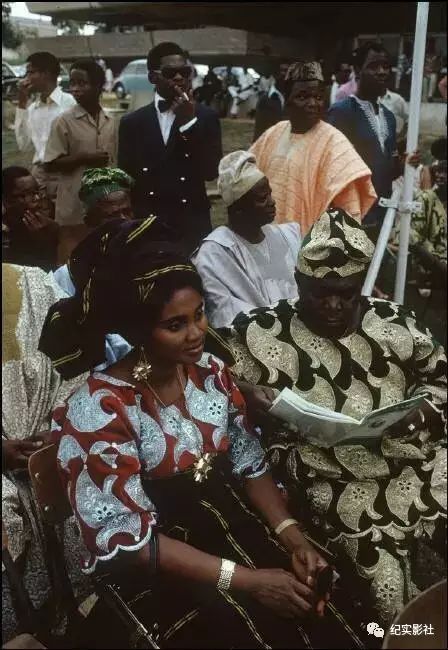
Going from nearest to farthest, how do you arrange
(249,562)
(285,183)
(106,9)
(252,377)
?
(249,562)
(252,377)
(285,183)
(106,9)

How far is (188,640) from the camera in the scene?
181 centimetres

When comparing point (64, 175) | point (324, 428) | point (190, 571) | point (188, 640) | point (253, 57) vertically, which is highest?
point (253, 57)

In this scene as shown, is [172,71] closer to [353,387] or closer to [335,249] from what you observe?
[335,249]

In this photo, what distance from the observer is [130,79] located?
780 inches

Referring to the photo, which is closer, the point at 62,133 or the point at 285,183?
the point at 285,183

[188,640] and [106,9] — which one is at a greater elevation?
[106,9]

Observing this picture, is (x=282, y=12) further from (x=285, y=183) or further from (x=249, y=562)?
(x=249, y=562)

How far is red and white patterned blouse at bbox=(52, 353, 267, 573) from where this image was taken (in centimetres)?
178

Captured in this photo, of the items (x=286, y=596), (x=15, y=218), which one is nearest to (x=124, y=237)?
(x=286, y=596)

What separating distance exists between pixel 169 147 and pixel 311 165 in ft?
2.90

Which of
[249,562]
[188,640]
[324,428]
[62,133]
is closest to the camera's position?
[188,640]

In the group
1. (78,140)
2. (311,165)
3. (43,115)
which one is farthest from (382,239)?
(43,115)

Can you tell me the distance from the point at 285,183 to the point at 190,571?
2551 mm

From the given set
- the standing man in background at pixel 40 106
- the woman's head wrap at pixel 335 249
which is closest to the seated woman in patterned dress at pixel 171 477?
the woman's head wrap at pixel 335 249
